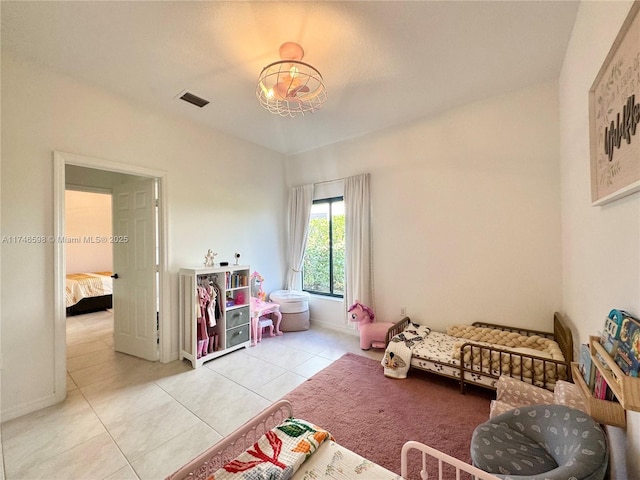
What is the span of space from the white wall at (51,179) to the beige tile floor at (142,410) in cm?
38

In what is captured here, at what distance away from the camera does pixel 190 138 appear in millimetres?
3180

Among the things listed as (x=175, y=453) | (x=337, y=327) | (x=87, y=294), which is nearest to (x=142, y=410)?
(x=175, y=453)

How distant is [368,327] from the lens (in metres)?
3.25

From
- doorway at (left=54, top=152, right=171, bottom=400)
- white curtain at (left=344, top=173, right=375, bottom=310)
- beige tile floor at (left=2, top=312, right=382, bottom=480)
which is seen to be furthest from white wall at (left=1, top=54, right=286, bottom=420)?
white curtain at (left=344, top=173, right=375, bottom=310)

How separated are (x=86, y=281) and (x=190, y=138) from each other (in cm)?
397

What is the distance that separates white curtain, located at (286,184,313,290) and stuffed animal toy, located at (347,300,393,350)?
4.23ft

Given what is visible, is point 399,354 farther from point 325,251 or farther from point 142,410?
point 142,410

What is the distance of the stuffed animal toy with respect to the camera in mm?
3186

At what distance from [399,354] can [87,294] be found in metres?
5.79

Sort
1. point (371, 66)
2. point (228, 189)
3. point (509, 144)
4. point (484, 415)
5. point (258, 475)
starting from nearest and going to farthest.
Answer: point (258, 475)
point (484, 415)
point (371, 66)
point (509, 144)
point (228, 189)

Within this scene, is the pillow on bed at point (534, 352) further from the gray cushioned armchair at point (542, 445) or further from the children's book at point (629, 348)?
the children's book at point (629, 348)

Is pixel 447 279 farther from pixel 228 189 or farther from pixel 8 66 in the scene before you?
pixel 8 66

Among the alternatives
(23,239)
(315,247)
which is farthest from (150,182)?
(315,247)

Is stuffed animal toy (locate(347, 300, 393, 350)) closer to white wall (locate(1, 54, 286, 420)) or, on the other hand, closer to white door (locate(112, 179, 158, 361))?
white wall (locate(1, 54, 286, 420))
